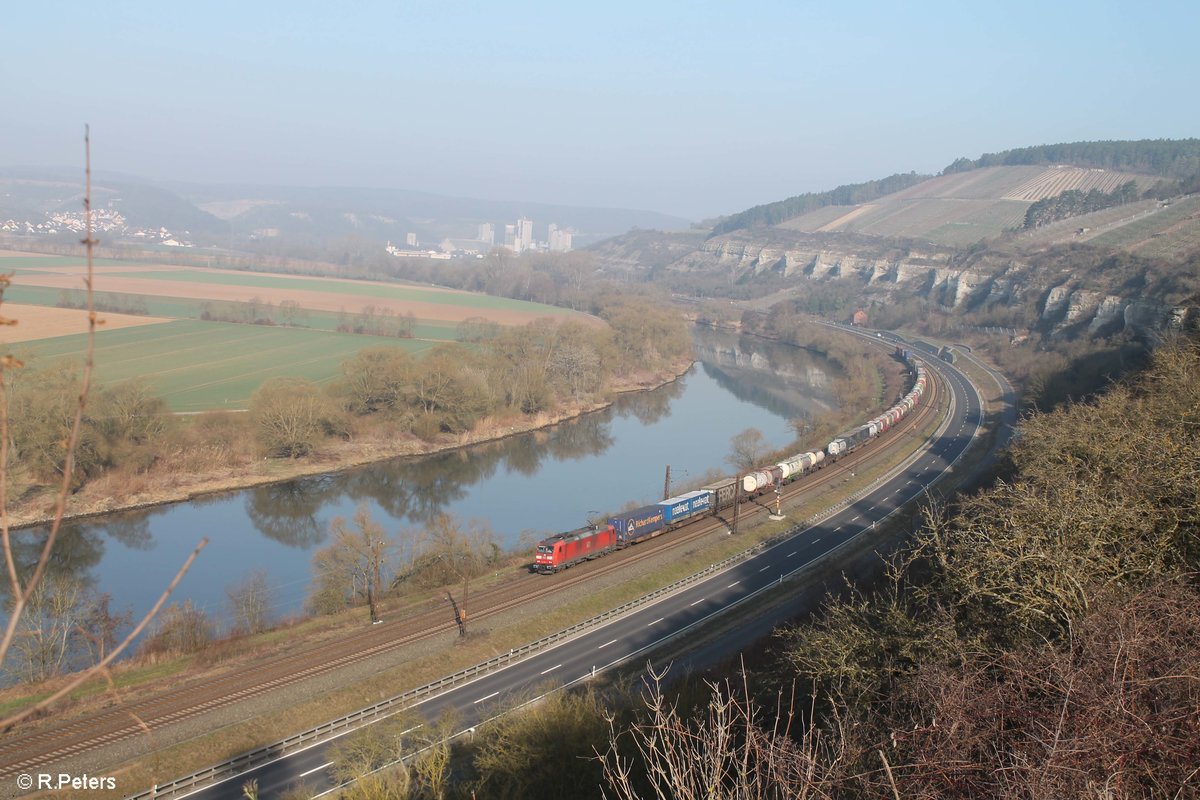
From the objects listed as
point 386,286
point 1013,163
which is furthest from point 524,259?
point 1013,163

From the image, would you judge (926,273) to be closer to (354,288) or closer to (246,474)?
(354,288)

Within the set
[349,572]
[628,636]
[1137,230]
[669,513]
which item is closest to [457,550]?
[349,572]

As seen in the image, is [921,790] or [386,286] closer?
[921,790]

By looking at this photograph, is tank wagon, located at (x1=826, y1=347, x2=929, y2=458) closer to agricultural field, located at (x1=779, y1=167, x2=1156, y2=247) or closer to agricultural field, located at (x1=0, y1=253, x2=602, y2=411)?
agricultural field, located at (x1=0, y1=253, x2=602, y2=411)

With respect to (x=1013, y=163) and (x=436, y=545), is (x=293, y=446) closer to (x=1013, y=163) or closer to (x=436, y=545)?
(x=436, y=545)

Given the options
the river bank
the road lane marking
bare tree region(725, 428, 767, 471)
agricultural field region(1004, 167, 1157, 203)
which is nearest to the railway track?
the road lane marking
